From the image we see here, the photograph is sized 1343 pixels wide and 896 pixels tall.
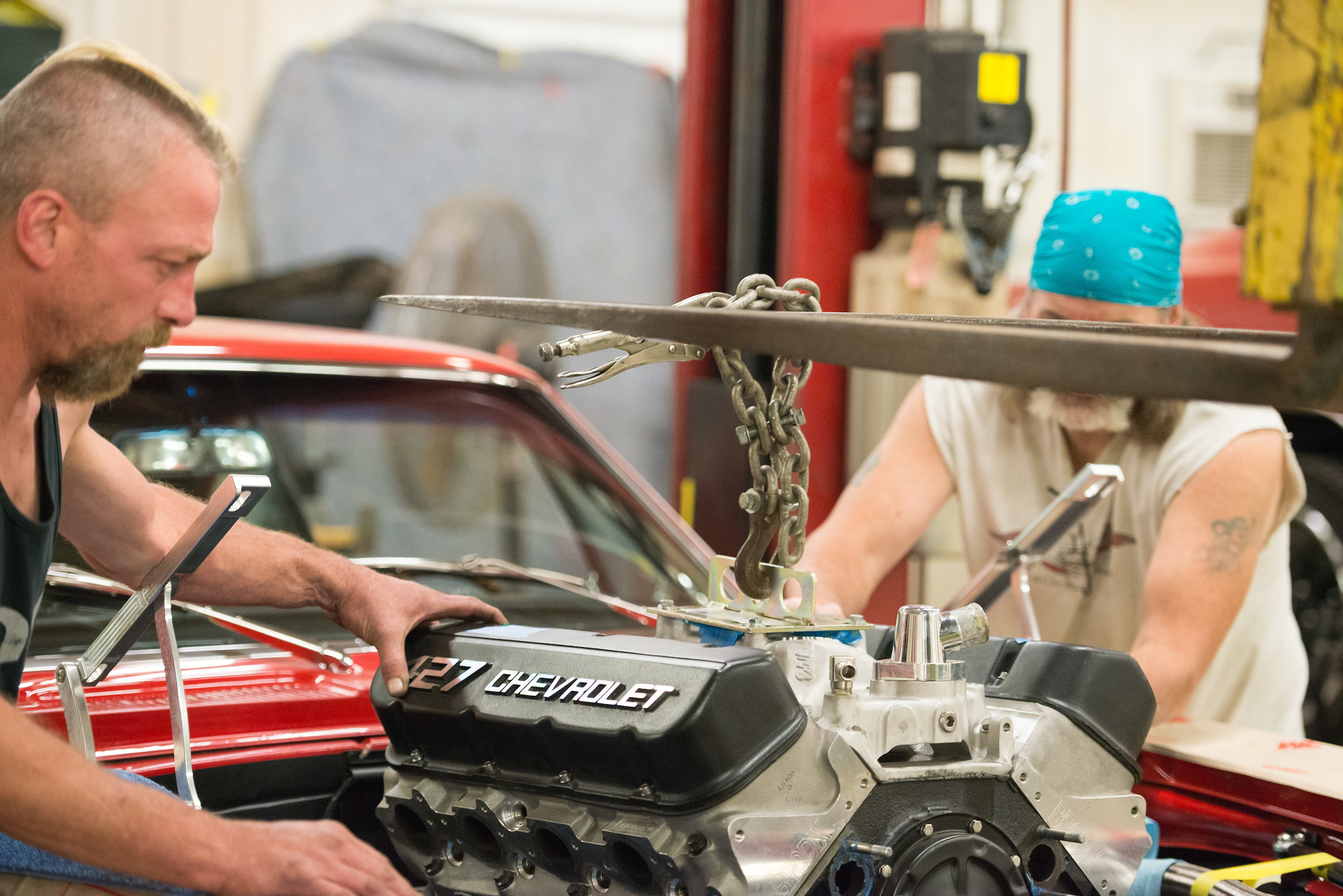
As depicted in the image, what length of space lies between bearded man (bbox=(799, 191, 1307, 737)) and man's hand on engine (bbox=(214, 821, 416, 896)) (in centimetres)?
117

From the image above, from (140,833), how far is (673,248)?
578cm

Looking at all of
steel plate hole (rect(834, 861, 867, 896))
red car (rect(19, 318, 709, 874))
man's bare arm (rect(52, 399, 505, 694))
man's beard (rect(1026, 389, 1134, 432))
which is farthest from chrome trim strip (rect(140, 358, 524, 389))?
steel plate hole (rect(834, 861, 867, 896))

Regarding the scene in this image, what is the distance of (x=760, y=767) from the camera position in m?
1.22

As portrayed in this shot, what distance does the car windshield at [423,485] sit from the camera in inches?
87.7

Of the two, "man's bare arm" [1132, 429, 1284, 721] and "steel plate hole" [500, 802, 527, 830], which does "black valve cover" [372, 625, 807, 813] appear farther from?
"man's bare arm" [1132, 429, 1284, 721]

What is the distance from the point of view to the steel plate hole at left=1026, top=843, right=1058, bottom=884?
4.50 feet

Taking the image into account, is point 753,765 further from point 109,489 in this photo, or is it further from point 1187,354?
point 109,489

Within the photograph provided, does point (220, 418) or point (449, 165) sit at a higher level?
point (449, 165)

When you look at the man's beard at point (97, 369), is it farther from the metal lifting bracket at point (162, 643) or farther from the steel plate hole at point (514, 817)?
the steel plate hole at point (514, 817)

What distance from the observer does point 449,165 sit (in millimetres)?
6652

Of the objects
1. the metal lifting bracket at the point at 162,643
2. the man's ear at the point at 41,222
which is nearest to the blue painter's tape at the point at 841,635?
the metal lifting bracket at the point at 162,643

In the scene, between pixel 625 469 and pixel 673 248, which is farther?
pixel 673 248

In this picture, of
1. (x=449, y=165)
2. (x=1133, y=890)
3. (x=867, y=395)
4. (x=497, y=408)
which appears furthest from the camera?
(x=449, y=165)

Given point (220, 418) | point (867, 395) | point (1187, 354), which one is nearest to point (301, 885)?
point (1187, 354)
